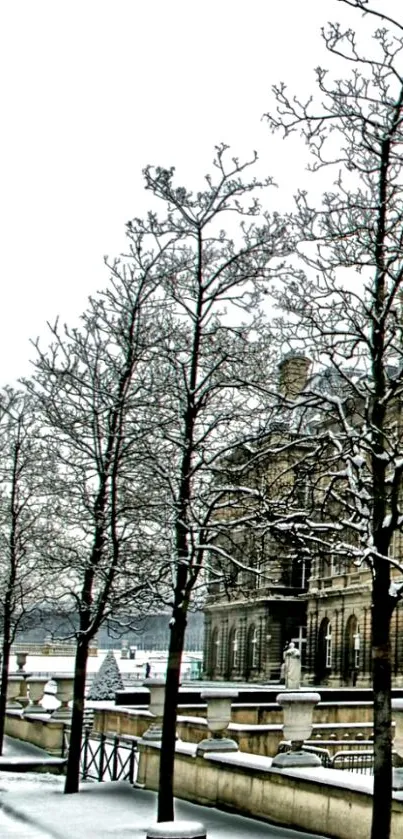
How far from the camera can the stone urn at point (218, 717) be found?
53.0ft

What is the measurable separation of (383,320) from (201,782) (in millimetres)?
8885

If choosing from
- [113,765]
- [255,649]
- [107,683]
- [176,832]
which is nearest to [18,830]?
[176,832]

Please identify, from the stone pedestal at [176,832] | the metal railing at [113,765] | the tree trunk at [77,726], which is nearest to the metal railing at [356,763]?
the metal railing at [113,765]

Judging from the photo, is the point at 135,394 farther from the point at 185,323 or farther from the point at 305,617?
the point at 305,617

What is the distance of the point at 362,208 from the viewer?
10594 mm

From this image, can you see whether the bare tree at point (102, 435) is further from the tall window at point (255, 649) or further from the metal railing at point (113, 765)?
the tall window at point (255, 649)

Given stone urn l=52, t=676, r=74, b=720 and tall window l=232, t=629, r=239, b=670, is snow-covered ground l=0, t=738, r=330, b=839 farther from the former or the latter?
tall window l=232, t=629, r=239, b=670

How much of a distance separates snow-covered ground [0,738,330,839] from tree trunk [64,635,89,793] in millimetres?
238

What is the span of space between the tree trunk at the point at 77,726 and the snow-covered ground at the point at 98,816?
24 centimetres

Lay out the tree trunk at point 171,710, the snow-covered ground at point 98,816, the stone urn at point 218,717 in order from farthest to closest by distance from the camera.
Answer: the stone urn at point 218,717 → the tree trunk at point 171,710 → the snow-covered ground at point 98,816

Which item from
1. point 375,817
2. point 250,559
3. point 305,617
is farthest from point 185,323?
point 305,617

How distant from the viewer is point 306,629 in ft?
190

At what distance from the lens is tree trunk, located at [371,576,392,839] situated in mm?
9266

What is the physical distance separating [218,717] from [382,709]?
7.24 metres
